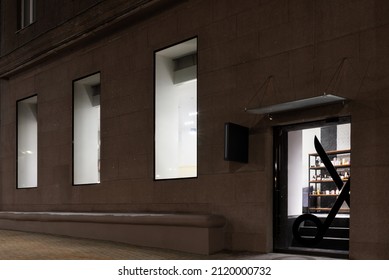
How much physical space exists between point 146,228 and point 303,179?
333cm

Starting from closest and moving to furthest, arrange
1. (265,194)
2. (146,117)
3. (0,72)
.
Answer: (265,194) → (146,117) → (0,72)

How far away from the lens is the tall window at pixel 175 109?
11.5 m

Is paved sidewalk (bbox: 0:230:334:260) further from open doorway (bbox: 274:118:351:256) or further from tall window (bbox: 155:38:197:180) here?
tall window (bbox: 155:38:197:180)

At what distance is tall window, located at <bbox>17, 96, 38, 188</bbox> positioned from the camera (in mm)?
16656

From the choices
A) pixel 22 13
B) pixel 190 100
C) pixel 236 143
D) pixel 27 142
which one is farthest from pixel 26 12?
pixel 236 143

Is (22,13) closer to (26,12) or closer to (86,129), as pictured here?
(26,12)

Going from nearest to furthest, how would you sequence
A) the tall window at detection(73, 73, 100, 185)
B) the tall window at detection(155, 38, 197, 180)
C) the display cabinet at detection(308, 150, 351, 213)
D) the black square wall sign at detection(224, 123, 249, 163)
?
1. the black square wall sign at detection(224, 123, 249, 163)
2. the display cabinet at detection(308, 150, 351, 213)
3. the tall window at detection(155, 38, 197, 180)
4. the tall window at detection(73, 73, 100, 185)

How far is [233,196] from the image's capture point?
994cm

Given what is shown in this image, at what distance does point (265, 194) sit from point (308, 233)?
4.18 ft

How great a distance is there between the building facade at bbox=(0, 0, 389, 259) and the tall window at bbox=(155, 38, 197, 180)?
3 centimetres

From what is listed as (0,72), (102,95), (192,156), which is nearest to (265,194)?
(192,156)

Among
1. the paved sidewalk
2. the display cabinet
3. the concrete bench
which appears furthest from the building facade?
the display cabinet

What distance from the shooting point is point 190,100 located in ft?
38.1

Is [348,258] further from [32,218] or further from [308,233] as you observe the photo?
[32,218]
